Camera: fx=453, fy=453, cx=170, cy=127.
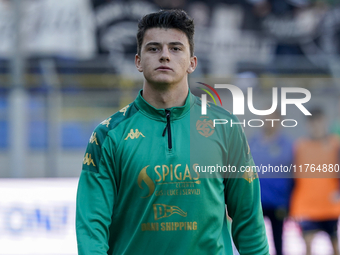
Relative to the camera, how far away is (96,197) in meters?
1.83

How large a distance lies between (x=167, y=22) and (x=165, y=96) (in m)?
0.32

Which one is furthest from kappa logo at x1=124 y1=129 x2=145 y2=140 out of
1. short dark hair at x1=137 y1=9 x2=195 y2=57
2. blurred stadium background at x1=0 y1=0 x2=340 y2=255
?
blurred stadium background at x1=0 y1=0 x2=340 y2=255

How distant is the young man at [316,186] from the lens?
4289mm

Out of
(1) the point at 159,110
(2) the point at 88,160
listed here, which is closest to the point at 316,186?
(1) the point at 159,110

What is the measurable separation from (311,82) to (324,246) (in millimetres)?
4912

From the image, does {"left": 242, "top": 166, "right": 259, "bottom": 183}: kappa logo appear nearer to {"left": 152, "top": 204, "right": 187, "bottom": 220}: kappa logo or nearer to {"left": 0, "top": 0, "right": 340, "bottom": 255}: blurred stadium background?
{"left": 152, "top": 204, "right": 187, "bottom": 220}: kappa logo

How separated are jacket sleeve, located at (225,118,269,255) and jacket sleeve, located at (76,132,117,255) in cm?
50

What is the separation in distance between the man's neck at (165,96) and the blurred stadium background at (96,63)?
10.2 feet

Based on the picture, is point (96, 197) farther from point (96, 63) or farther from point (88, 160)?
point (96, 63)

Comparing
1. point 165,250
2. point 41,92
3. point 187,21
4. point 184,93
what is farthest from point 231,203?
point 41,92

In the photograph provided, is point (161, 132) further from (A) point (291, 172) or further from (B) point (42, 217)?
(B) point (42, 217)

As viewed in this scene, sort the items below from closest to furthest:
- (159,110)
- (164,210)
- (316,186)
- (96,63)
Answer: (164,210), (159,110), (316,186), (96,63)

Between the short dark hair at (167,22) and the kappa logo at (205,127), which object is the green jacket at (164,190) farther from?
the short dark hair at (167,22)

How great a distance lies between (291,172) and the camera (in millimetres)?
4402
